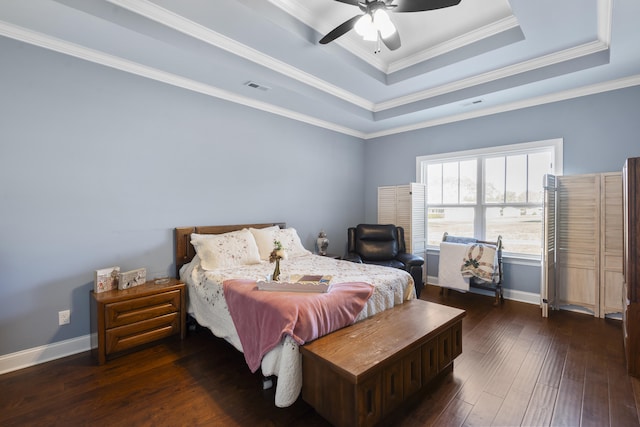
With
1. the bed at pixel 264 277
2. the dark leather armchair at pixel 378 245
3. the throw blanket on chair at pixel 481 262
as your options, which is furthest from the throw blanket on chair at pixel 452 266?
the bed at pixel 264 277

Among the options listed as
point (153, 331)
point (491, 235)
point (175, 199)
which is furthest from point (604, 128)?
point (153, 331)

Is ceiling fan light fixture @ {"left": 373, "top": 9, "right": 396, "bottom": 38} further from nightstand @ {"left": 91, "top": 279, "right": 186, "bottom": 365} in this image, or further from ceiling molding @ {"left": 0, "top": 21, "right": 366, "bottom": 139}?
nightstand @ {"left": 91, "top": 279, "right": 186, "bottom": 365}

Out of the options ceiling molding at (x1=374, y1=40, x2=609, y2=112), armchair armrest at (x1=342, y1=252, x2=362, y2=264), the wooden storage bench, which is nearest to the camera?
the wooden storage bench

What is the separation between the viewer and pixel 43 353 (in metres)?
2.44

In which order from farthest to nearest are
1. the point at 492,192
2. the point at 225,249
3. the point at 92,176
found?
the point at 492,192
the point at 225,249
the point at 92,176

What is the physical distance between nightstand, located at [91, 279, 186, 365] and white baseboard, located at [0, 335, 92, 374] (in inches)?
9.7

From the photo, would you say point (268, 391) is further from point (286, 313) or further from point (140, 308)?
point (140, 308)

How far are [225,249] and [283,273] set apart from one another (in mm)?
682

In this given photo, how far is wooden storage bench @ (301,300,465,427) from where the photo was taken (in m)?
1.59

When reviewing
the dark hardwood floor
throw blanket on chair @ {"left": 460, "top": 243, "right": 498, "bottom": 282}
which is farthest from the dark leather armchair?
the dark hardwood floor

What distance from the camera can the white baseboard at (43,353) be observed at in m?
2.30

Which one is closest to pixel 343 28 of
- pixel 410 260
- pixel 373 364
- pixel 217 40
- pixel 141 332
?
pixel 217 40

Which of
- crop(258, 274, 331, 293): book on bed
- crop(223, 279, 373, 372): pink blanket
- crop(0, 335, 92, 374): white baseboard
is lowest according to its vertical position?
crop(0, 335, 92, 374): white baseboard

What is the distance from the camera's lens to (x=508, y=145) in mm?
3988
